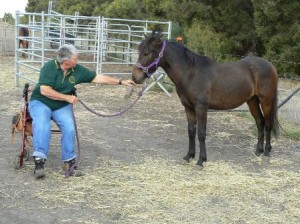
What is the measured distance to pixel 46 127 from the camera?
14.9 feet

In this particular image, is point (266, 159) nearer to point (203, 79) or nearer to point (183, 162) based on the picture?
point (183, 162)

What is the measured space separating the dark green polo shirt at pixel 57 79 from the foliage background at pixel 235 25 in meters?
8.13

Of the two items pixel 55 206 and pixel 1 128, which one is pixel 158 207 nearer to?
pixel 55 206

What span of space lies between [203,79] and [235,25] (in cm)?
1024

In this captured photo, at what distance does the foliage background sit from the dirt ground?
20.6ft

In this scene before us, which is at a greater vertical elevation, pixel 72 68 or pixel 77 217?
pixel 72 68

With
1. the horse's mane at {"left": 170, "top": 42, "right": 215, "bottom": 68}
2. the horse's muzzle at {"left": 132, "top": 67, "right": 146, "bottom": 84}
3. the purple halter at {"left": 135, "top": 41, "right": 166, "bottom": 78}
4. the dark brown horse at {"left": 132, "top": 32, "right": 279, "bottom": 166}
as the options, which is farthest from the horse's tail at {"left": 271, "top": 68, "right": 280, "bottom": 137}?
the horse's muzzle at {"left": 132, "top": 67, "right": 146, "bottom": 84}

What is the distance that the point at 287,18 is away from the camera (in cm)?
1285

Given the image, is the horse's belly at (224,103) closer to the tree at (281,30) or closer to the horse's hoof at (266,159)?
the horse's hoof at (266,159)

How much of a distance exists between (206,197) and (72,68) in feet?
6.10

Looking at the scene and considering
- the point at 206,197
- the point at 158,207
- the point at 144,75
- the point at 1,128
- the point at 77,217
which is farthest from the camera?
the point at 1,128

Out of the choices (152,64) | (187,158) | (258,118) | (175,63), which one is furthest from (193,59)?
(258,118)

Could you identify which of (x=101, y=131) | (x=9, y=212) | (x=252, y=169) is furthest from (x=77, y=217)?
(x=101, y=131)

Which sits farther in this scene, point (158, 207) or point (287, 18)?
point (287, 18)
